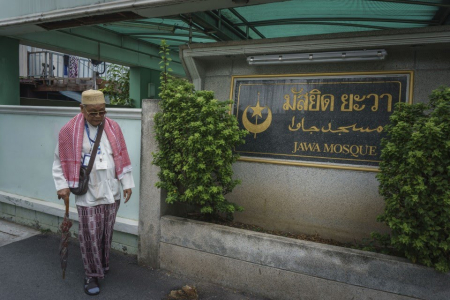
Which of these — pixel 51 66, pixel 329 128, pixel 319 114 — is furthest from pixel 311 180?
pixel 51 66

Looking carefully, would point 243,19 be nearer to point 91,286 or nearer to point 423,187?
point 423,187

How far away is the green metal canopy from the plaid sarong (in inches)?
102

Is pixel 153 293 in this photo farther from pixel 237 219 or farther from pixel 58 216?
pixel 58 216

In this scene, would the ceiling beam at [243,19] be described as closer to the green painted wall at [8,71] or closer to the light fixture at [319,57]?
the light fixture at [319,57]

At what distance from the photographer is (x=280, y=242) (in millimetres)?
3332

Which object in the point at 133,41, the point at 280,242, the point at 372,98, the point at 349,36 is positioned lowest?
the point at 280,242

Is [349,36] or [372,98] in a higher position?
[349,36]

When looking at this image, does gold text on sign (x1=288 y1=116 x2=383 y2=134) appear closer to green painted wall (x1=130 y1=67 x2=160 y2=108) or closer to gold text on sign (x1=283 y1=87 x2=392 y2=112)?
gold text on sign (x1=283 y1=87 x2=392 y2=112)

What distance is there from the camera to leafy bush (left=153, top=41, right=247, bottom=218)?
11.9ft

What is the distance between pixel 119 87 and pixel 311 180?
8820mm

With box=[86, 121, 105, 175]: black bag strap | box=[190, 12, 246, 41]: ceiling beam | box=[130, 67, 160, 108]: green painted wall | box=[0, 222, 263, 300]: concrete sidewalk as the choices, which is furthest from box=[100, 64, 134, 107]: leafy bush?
box=[86, 121, 105, 175]: black bag strap

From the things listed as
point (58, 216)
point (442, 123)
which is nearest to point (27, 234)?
point (58, 216)

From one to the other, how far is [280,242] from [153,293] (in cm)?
141

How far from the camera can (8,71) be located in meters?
6.20
